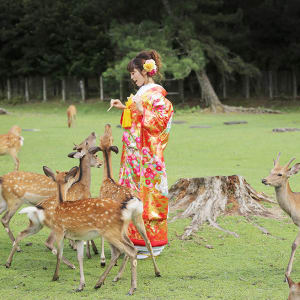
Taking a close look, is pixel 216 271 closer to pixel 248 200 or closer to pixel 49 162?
→ pixel 248 200

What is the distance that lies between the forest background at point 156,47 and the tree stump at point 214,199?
16737 millimetres

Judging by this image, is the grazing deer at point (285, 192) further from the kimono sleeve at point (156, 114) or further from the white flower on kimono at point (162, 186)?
the kimono sleeve at point (156, 114)

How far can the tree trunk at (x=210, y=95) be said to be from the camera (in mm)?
26017

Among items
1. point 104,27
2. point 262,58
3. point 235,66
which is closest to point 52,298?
point 235,66

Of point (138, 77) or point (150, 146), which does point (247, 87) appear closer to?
point (138, 77)

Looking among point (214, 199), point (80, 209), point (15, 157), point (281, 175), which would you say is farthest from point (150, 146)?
point (15, 157)

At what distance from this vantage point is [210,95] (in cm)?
2672

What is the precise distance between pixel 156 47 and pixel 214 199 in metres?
18.3

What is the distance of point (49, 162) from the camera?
1223 centimetres

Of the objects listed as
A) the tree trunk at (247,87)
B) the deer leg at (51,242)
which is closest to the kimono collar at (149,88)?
the deer leg at (51,242)

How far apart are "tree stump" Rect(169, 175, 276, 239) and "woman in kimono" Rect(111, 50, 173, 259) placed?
5.07 ft

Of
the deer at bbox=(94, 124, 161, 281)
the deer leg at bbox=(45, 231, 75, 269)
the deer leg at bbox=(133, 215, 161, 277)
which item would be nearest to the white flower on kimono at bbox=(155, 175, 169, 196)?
the deer at bbox=(94, 124, 161, 281)

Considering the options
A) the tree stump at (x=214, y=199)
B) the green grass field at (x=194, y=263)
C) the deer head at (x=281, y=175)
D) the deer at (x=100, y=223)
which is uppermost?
the deer head at (x=281, y=175)

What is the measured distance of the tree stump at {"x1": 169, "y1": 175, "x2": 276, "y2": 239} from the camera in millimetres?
7684
